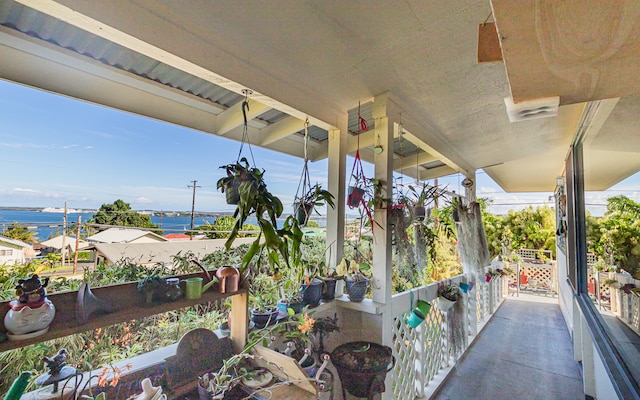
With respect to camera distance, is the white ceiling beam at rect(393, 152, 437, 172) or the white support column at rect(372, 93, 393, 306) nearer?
the white support column at rect(372, 93, 393, 306)

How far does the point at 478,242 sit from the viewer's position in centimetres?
338

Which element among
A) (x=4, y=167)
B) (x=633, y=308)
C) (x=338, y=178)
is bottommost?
(x=633, y=308)

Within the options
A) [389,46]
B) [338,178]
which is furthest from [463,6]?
[338,178]

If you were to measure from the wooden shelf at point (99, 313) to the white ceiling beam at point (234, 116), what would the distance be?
1109 mm

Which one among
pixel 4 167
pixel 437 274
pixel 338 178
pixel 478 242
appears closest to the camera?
pixel 4 167

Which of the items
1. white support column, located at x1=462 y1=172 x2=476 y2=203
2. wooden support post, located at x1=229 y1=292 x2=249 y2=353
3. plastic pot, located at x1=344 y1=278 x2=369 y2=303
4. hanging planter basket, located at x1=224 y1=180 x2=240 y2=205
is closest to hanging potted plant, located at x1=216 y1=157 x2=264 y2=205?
hanging planter basket, located at x1=224 y1=180 x2=240 y2=205

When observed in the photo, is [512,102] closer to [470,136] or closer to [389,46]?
[389,46]

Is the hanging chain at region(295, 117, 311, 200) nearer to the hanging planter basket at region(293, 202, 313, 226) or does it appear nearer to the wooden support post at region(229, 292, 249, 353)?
the hanging planter basket at region(293, 202, 313, 226)

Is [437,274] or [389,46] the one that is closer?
[389,46]

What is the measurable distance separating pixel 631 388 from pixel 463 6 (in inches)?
73.8

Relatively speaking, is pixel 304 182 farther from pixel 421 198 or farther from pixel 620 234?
pixel 620 234

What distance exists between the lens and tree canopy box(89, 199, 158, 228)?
4.58ft

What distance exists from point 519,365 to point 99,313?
3813 millimetres

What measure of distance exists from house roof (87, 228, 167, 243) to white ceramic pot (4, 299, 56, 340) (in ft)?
1.95
